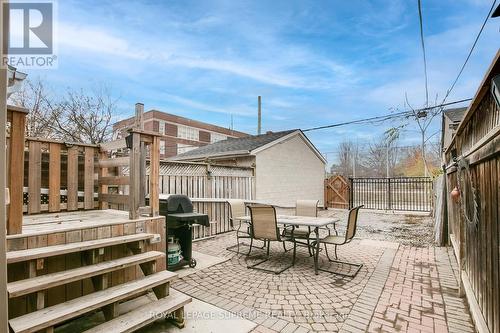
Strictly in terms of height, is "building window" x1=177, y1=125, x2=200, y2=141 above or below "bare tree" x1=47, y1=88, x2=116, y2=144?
above

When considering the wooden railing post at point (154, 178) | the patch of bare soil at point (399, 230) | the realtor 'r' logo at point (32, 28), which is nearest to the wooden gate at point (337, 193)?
the patch of bare soil at point (399, 230)

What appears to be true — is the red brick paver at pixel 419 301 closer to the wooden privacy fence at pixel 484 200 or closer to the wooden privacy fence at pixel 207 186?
the wooden privacy fence at pixel 484 200

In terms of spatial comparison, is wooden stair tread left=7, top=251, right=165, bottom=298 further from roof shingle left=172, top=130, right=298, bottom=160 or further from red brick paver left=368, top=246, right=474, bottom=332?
roof shingle left=172, top=130, right=298, bottom=160

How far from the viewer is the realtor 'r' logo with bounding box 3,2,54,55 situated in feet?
10.1

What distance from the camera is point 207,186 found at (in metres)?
6.91

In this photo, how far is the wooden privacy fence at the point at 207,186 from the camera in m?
6.01

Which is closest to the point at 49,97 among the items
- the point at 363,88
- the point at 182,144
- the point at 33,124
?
the point at 33,124

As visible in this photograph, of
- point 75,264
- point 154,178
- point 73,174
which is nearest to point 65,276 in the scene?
point 75,264

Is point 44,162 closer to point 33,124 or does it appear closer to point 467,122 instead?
point 467,122

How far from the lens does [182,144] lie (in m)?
29.7

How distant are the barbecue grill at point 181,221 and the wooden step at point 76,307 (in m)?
1.21

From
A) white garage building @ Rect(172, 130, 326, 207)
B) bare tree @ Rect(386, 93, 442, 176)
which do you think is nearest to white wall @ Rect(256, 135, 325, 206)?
white garage building @ Rect(172, 130, 326, 207)

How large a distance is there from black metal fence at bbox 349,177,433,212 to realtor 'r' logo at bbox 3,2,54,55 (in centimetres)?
1271

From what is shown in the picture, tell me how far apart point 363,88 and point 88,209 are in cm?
1635
